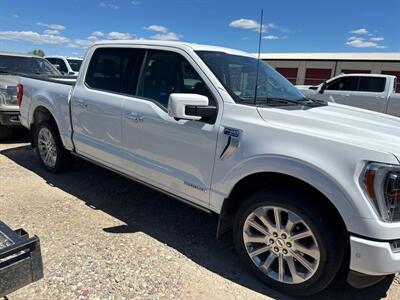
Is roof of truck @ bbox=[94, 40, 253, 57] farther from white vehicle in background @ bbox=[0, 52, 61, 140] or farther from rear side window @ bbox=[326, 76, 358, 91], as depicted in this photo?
rear side window @ bbox=[326, 76, 358, 91]

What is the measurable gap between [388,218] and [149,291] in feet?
5.82

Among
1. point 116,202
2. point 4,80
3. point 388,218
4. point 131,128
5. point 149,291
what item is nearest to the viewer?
point 388,218

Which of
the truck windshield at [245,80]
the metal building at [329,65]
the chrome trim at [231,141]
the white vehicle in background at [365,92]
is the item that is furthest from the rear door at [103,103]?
the metal building at [329,65]

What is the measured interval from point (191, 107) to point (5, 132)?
5.49m

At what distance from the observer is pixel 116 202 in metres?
4.43

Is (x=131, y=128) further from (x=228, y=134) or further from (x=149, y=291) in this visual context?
(x=149, y=291)

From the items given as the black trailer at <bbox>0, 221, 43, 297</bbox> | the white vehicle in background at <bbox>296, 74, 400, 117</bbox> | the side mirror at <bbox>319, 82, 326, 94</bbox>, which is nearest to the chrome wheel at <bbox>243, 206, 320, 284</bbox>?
the black trailer at <bbox>0, 221, 43, 297</bbox>

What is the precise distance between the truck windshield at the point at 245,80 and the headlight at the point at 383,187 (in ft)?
3.85

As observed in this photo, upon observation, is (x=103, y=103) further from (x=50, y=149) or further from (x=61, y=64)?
(x=61, y=64)

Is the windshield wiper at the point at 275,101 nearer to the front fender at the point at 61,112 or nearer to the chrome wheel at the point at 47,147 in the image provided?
the front fender at the point at 61,112

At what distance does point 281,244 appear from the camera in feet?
9.18

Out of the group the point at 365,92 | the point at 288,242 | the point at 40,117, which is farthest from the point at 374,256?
the point at 365,92

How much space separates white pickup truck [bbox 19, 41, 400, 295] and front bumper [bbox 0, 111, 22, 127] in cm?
308

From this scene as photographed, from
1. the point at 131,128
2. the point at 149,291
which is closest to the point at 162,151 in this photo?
the point at 131,128
